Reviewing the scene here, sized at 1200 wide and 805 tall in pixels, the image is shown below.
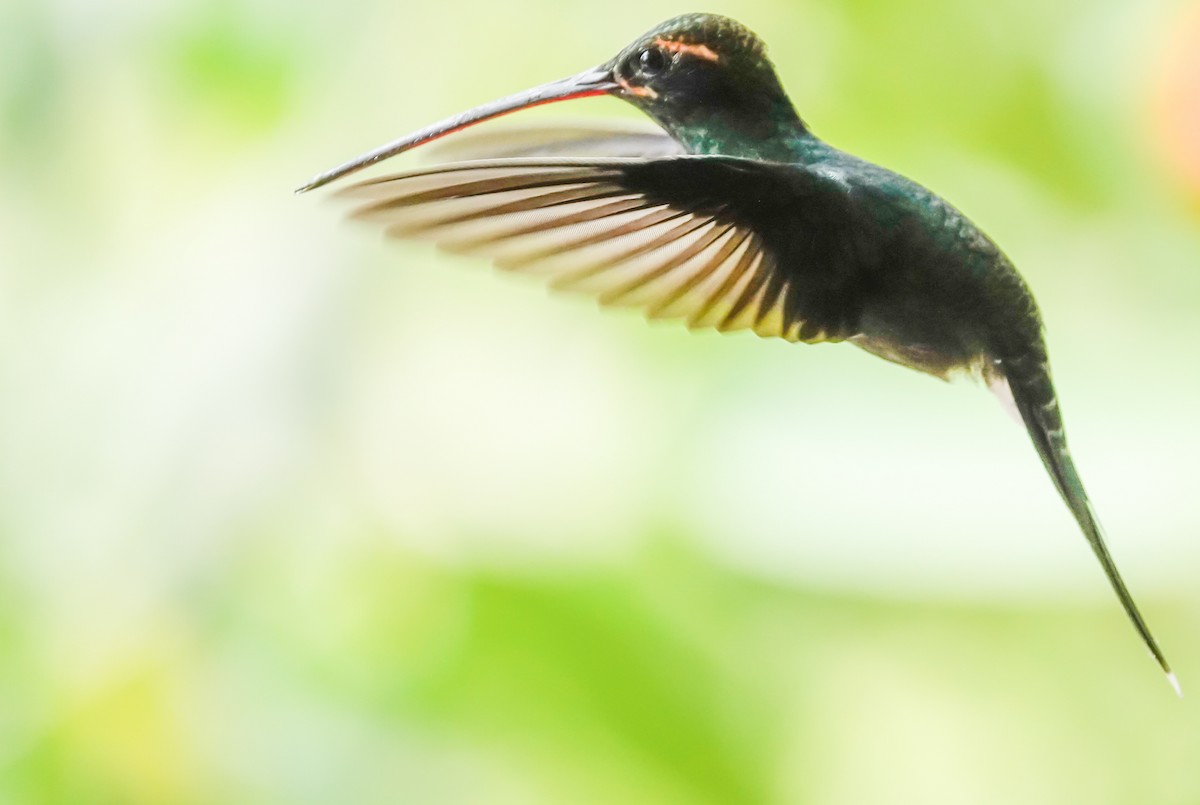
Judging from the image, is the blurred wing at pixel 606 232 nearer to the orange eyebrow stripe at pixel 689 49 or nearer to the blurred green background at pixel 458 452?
the orange eyebrow stripe at pixel 689 49

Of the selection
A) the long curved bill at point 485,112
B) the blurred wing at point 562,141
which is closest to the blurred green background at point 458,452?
the blurred wing at point 562,141

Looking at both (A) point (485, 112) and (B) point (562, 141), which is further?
(B) point (562, 141)

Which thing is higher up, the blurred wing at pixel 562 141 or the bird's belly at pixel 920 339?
the blurred wing at pixel 562 141

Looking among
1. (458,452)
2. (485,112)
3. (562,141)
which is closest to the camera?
(485,112)

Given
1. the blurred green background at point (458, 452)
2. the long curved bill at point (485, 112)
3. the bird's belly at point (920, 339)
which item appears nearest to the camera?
the long curved bill at point (485, 112)

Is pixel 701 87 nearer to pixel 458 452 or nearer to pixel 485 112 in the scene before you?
pixel 485 112

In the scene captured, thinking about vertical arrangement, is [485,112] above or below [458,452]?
above

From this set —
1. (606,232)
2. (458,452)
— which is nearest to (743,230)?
(606,232)

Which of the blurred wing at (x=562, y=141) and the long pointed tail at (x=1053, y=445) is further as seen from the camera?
the blurred wing at (x=562, y=141)
